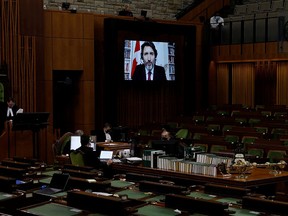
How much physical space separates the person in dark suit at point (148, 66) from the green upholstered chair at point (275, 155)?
313 inches

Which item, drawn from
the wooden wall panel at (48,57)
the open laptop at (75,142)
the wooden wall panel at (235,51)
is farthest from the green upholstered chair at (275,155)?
the wooden wall panel at (235,51)

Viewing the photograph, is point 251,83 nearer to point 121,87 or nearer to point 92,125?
point 121,87

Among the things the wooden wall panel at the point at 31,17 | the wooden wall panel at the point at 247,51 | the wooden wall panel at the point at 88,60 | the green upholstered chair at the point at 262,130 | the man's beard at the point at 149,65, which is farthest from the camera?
the wooden wall panel at the point at 247,51

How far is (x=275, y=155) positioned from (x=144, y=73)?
Result: 27.5ft

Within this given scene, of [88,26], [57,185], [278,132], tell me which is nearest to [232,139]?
[278,132]

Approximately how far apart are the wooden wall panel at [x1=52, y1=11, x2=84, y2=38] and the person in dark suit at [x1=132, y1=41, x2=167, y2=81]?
85.8 inches

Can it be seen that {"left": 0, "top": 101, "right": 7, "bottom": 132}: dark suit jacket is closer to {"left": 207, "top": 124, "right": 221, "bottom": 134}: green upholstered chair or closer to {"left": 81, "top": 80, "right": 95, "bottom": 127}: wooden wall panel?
{"left": 81, "top": 80, "right": 95, "bottom": 127}: wooden wall panel

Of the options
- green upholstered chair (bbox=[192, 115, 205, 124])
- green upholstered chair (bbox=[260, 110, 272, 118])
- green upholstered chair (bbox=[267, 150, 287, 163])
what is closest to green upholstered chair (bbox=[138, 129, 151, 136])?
green upholstered chair (bbox=[192, 115, 205, 124])

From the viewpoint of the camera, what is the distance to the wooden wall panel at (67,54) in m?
17.1

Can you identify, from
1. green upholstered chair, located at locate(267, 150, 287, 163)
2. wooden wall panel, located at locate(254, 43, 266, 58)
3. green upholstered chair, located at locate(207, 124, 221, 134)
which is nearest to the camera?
green upholstered chair, located at locate(267, 150, 287, 163)

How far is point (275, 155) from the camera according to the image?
1091 centimetres

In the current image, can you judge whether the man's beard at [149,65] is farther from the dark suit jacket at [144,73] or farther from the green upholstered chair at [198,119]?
the green upholstered chair at [198,119]

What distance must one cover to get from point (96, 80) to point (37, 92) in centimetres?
268

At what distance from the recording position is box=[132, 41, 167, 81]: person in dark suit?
1858 centimetres
